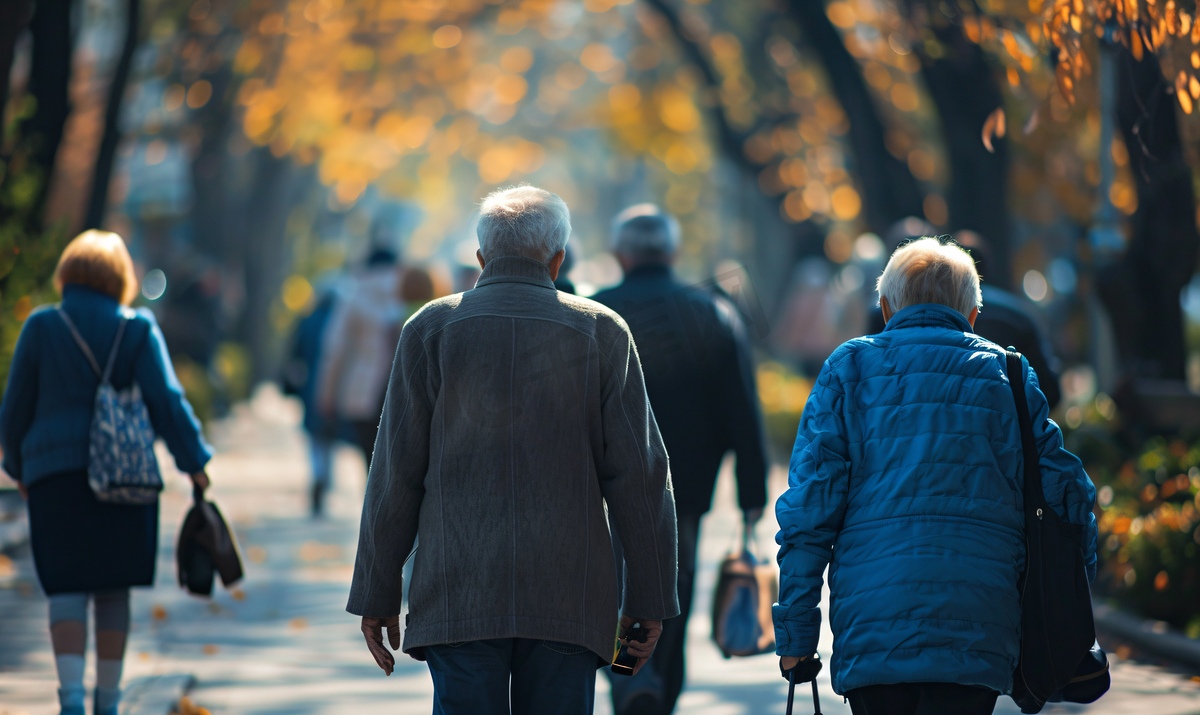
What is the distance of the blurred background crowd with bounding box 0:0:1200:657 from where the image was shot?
8.30m

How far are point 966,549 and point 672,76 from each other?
78.2ft

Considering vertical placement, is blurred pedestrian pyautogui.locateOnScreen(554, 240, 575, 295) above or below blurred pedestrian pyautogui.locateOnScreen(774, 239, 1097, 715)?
above

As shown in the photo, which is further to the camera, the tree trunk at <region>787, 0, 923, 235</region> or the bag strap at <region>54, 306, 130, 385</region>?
the tree trunk at <region>787, 0, 923, 235</region>

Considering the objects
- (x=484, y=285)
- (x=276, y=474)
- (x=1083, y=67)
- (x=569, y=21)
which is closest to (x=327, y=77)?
(x=276, y=474)

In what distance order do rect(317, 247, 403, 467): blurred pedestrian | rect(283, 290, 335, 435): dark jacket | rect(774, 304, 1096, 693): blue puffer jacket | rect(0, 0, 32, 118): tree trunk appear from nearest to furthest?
rect(774, 304, 1096, 693): blue puffer jacket
rect(0, 0, 32, 118): tree trunk
rect(317, 247, 403, 467): blurred pedestrian
rect(283, 290, 335, 435): dark jacket

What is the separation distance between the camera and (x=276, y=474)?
53.7 feet

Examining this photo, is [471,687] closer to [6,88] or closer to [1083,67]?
[1083,67]

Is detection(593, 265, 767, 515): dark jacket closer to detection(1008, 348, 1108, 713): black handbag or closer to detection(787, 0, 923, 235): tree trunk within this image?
detection(1008, 348, 1108, 713): black handbag

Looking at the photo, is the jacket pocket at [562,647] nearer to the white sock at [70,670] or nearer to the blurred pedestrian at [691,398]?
the blurred pedestrian at [691,398]

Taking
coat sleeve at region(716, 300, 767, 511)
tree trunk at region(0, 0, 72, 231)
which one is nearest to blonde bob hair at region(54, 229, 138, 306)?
coat sleeve at region(716, 300, 767, 511)

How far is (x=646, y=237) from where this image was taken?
554 cm

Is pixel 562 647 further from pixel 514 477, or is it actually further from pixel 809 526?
pixel 809 526

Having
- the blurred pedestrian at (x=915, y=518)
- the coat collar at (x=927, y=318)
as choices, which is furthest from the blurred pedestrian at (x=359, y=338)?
the blurred pedestrian at (x=915, y=518)

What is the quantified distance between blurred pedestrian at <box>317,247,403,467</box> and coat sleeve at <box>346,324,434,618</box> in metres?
7.24
